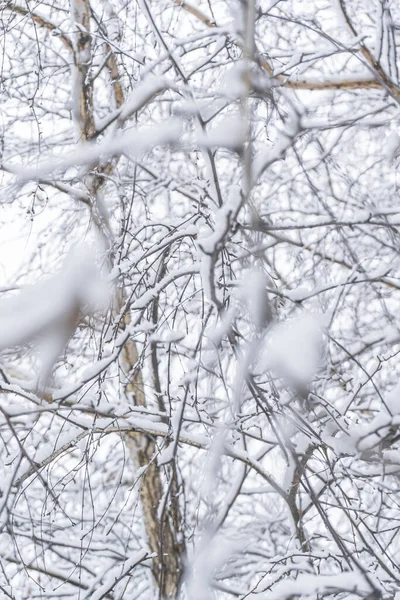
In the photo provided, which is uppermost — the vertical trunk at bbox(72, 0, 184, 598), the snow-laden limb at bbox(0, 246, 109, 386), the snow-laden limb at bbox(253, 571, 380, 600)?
the vertical trunk at bbox(72, 0, 184, 598)

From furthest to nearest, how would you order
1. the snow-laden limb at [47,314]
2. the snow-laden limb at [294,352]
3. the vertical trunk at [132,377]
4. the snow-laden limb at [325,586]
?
the vertical trunk at [132,377] → the snow-laden limb at [325,586] → the snow-laden limb at [294,352] → the snow-laden limb at [47,314]

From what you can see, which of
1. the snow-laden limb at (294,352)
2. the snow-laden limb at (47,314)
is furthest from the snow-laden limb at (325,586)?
the snow-laden limb at (47,314)

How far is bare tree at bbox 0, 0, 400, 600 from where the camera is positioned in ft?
4.85

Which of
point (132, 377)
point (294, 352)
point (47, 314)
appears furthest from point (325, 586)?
point (132, 377)

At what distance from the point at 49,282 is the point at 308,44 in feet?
7.98

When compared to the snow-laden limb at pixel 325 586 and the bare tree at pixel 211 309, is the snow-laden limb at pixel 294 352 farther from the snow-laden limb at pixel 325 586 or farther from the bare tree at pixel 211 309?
the snow-laden limb at pixel 325 586

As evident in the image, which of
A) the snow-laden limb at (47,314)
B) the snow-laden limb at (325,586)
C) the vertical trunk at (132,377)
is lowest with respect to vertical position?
the snow-laden limb at (325,586)

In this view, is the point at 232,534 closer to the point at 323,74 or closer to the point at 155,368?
the point at 155,368

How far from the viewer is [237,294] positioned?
5.62 feet

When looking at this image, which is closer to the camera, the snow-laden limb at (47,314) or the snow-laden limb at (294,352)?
the snow-laden limb at (47,314)

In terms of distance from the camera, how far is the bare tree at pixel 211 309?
148 cm

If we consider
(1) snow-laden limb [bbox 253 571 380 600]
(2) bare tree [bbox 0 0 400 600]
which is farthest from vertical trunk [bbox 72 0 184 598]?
(1) snow-laden limb [bbox 253 571 380 600]

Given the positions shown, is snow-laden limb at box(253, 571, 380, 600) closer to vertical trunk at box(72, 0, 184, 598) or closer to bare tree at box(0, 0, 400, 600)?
bare tree at box(0, 0, 400, 600)

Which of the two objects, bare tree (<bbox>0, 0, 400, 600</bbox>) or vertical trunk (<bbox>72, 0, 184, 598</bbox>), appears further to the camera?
vertical trunk (<bbox>72, 0, 184, 598</bbox>)
